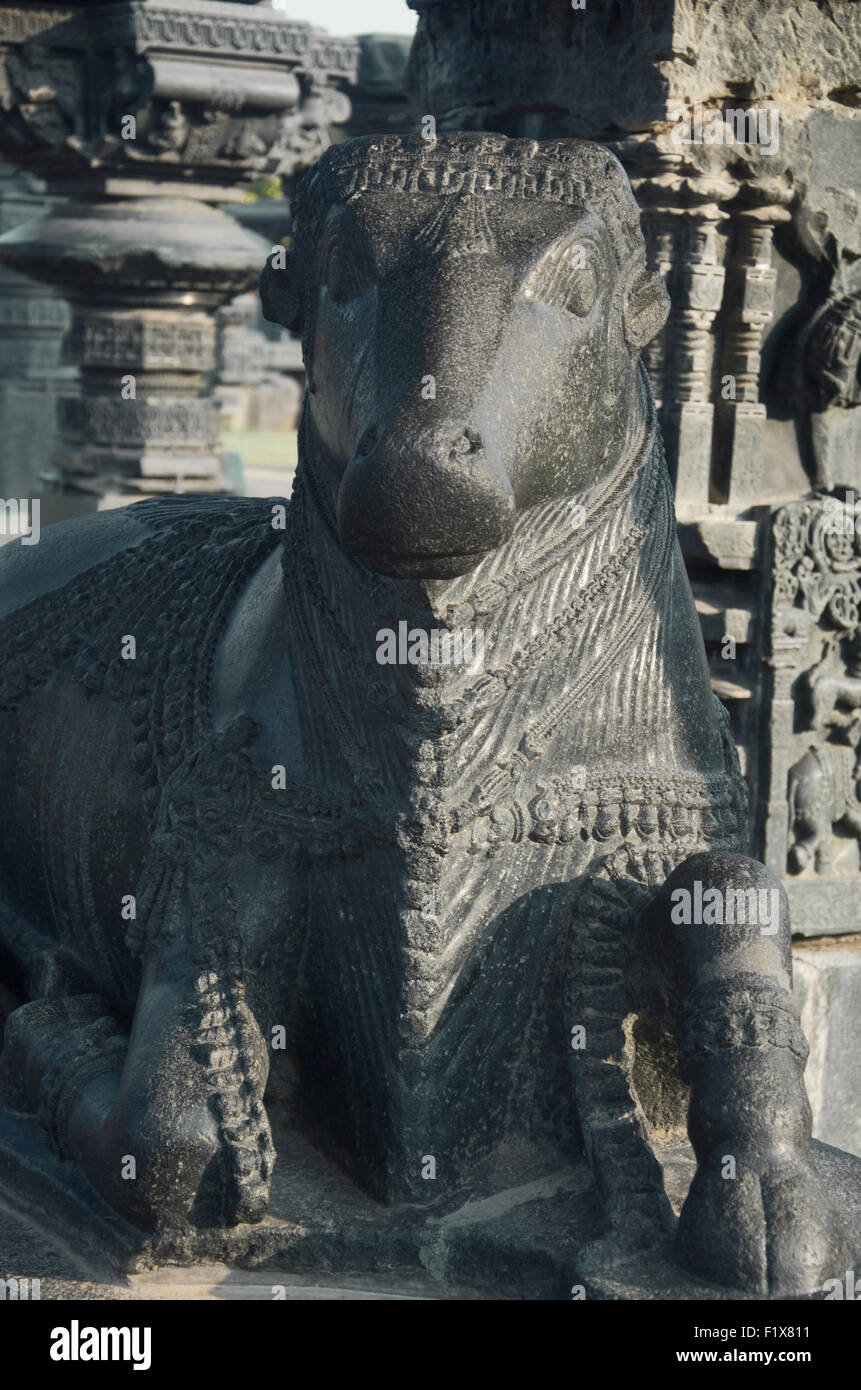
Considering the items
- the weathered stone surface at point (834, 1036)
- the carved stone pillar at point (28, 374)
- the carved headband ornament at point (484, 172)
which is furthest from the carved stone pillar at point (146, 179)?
the carved headband ornament at point (484, 172)

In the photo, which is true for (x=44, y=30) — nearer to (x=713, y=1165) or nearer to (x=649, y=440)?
(x=649, y=440)

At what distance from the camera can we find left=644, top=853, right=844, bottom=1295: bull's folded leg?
245 cm

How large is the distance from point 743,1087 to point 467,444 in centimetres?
91

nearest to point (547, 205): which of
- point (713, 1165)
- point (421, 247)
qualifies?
point (421, 247)

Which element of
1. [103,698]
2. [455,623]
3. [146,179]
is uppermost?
[146,179]

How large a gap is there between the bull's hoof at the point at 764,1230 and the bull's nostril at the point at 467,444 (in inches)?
38.1

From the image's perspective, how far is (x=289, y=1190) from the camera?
112 inches

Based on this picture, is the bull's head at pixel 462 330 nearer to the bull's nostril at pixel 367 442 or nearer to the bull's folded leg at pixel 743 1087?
the bull's nostril at pixel 367 442

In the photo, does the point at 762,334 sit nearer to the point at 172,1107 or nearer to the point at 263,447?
the point at 172,1107

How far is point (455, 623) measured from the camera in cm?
272

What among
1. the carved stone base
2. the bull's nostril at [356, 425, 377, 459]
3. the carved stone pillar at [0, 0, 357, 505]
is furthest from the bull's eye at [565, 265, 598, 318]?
the carved stone pillar at [0, 0, 357, 505]

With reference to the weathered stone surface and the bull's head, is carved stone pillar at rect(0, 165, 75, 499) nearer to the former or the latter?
the weathered stone surface

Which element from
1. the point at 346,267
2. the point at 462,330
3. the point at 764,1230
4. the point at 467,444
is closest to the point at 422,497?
the point at 467,444

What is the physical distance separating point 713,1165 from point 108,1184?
33.1 inches
